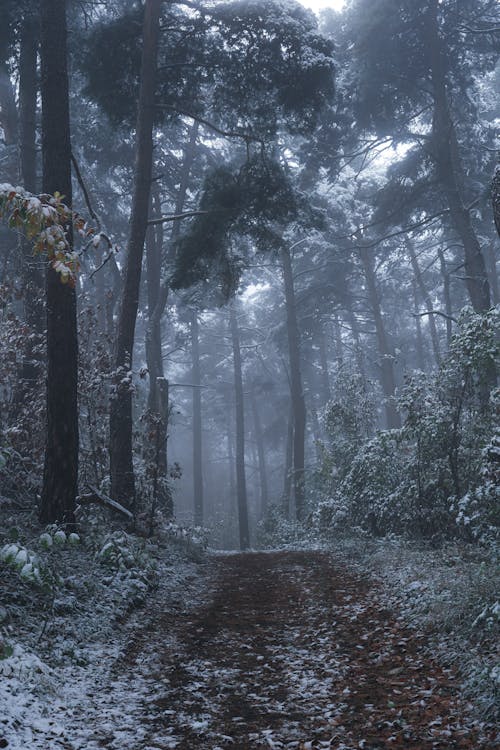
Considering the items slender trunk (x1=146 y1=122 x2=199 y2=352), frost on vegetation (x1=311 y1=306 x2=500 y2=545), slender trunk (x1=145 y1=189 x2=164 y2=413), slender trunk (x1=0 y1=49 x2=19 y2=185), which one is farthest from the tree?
slender trunk (x1=0 y1=49 x2=19 y2=185)

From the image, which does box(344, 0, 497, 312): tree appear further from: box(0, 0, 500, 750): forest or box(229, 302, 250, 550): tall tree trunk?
box(229, 302, 250, 550): tall tree trunk

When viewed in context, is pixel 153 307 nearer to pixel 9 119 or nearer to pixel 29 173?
pixel 29 173

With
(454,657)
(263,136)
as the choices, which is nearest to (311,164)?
(263,136)

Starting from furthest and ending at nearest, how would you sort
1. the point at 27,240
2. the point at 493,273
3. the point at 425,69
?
1. the point at 493,273
2. the point at 425,69
3. the point at 27,240

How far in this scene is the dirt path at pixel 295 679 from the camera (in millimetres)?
3977

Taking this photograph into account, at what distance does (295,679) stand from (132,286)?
7971mm

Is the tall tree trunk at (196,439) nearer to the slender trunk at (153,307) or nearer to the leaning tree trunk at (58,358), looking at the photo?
the slender trunk at (153,307)

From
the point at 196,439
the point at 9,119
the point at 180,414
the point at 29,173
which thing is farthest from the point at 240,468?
the point at 29,173

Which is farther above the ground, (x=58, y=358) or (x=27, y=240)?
(x=27, y=240)

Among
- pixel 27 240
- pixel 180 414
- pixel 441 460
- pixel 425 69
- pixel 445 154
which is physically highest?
pixel 425 69

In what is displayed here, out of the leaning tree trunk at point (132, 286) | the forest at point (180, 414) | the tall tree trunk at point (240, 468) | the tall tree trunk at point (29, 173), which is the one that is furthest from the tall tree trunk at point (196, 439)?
the leaning tree trunk at point (132, 286)

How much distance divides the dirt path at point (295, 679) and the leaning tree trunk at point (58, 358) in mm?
2181

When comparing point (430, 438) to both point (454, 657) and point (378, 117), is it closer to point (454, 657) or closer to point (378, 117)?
point (454, 657)

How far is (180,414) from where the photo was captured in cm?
1281
